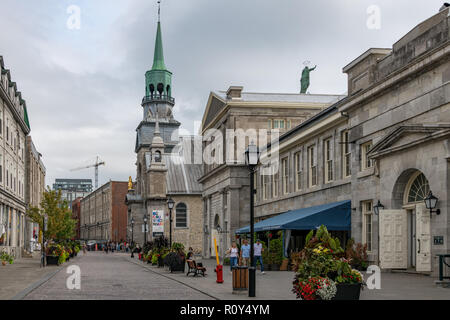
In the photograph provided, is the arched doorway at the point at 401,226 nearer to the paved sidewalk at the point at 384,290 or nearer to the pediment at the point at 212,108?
the paved sidewalk at the point at 384,290

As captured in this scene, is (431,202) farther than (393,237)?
No

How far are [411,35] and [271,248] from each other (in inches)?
538

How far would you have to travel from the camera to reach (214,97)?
190 feet

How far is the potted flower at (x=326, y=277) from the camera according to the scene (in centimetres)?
1337

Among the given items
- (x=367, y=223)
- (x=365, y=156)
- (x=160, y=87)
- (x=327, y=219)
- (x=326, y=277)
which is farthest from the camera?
(x=160, y=87)

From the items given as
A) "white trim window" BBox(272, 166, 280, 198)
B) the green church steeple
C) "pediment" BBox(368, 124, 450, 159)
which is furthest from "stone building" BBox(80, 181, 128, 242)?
"pediment" BBox(368, 124, 450, 159)

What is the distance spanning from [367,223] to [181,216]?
217 feet

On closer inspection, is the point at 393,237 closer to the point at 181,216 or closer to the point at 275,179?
the point at 275,179

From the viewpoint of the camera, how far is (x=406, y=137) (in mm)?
24438

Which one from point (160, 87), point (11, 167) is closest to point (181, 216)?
point (160, 87)

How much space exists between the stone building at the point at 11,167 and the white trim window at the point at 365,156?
25.8 metres

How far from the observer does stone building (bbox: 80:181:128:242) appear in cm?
12406
